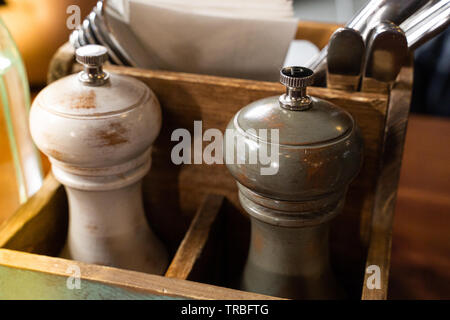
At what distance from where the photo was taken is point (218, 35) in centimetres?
51

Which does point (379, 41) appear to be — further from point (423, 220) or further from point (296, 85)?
point (423, 220)

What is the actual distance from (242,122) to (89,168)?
13 centimetres

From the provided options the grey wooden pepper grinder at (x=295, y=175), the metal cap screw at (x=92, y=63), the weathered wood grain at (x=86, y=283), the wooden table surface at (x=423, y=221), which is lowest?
the wooden table surface at (x=423, y=221)

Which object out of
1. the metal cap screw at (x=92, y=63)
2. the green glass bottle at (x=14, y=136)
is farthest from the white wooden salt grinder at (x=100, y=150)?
the green glass bottle at (x=14, y=136)

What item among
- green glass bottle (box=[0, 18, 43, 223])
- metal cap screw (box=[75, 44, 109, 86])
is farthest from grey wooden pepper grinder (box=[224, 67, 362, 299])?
green glass bottle (box=[0, 18, 43, 223])

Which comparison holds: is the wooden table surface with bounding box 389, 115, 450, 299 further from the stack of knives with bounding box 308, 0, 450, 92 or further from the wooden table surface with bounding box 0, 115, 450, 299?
the stack of knives with bounding box 308, 0, 450, 92

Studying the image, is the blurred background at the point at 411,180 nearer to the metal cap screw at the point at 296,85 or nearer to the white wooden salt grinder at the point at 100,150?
the white wooden salt grinder at the point at 100,150

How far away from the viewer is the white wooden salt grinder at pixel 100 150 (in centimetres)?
40

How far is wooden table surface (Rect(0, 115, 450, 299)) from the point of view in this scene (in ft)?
1.90

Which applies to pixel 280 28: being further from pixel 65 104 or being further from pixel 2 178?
pixel 2 178

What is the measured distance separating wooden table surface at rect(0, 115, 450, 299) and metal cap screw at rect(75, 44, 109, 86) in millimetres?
209

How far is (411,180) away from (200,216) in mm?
393

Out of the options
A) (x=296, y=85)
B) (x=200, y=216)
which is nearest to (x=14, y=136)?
(x=200, y=216)

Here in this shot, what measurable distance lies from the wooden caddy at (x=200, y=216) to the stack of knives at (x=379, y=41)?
15 millimetres
